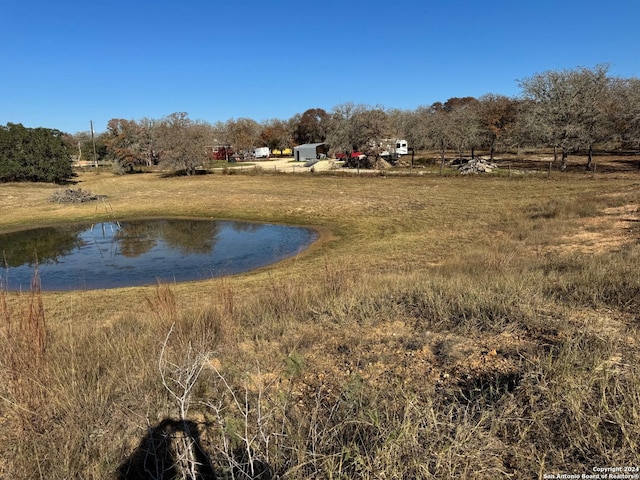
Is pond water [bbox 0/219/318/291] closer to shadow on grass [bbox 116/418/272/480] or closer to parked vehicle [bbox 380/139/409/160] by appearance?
shadow on grass [bbox 116/418/272/480]

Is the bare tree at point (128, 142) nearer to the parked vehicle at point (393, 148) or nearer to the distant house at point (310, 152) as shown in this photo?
the distant house at point (310, 152)

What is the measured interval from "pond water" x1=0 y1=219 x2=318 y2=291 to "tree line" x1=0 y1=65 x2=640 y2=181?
27705mm

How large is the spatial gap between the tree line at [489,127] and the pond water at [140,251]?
27705mm

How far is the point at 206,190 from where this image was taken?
111ft

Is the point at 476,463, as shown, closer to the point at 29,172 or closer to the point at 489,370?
the point at 489,370

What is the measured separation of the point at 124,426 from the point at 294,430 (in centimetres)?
135

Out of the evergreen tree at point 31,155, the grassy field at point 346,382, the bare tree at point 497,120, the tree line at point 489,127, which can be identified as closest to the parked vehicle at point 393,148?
A: the tree line at point 489,127

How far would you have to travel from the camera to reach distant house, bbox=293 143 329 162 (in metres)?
72.7

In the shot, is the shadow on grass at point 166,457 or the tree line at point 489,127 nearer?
the shadow on grass at point 166,457

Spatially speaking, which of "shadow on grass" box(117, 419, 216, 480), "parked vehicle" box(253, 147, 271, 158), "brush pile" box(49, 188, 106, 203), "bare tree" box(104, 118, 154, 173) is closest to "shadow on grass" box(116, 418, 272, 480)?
"shadow on grass" box(117, 419, 216, 480)

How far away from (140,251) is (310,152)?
5922 centimetres

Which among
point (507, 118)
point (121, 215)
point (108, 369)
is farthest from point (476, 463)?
Result: point (507, 118)

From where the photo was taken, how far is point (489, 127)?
148 ft

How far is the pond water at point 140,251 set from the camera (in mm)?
13266
